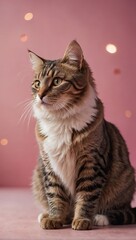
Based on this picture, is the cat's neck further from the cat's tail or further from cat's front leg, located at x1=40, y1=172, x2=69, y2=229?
the cat's tail

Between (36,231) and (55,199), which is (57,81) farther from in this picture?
Answer: (36,231)

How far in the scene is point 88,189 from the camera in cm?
164

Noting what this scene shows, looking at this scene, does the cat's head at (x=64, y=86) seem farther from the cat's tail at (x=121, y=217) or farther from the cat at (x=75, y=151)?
the cat's tail at (x=121, y=217)

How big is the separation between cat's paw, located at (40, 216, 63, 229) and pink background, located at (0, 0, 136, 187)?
1528 millimetres

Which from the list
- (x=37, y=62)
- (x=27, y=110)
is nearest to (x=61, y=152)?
(x=37, y=62)

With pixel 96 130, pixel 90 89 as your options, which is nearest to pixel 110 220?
pixel 96 130

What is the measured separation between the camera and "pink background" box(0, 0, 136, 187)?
313 cm

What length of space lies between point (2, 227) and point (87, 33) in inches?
73.8

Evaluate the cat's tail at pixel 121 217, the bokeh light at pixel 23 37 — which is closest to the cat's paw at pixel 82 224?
the cat's tail at pixel 121 217

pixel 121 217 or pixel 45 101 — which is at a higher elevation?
pixel 45 101

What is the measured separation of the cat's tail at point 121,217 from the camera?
1688 millimetres

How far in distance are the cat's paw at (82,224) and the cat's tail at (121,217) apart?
0.13 metres

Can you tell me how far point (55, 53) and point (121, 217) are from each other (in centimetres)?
172

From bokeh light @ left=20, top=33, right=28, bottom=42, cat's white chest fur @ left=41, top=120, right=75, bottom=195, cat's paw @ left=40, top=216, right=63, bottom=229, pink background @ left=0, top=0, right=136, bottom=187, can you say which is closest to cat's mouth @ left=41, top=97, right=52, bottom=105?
cat's white chest fur @ left=41, top=120, right=75, bottom=195
